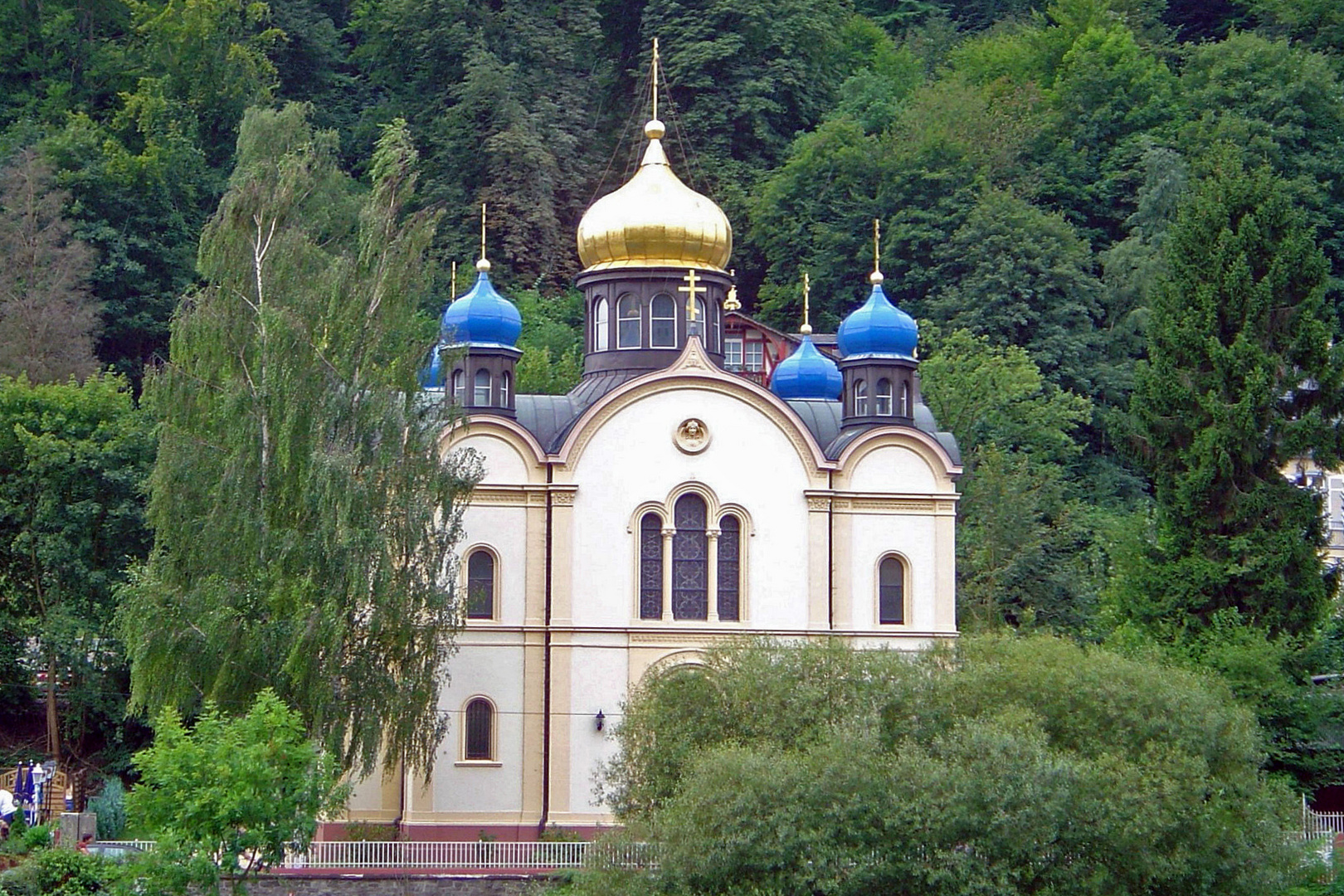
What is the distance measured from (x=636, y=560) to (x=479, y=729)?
11.0ft

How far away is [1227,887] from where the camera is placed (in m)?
26.2

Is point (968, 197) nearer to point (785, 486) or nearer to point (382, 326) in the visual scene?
point (785, 486)

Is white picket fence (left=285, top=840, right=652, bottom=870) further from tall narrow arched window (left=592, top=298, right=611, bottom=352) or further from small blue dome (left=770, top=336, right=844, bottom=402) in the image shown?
small blue dome (left=770, top=336, right=844, bottom=402)

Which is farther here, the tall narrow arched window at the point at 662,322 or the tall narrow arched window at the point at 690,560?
the tall narrow arched window at the point at 662,322

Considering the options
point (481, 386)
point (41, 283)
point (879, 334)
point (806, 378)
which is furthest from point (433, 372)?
point (41, 283)

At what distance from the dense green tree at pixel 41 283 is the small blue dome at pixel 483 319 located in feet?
A: 40.4

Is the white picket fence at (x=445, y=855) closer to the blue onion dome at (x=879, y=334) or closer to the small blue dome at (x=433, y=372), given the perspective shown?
the small blue dome at (x=433, y=372)

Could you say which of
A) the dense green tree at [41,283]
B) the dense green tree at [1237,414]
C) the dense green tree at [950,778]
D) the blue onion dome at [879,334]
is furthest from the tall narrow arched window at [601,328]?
the dense green tree at [41,283]

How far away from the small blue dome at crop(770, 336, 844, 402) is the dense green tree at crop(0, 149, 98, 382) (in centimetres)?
1487

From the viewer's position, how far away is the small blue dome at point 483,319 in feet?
119

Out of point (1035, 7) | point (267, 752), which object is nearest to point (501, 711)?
point (267, 752)

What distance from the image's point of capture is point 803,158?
57.1 metres

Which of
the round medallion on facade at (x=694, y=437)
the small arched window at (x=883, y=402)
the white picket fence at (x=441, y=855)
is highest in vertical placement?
the small arched window at (x=883, y=402)

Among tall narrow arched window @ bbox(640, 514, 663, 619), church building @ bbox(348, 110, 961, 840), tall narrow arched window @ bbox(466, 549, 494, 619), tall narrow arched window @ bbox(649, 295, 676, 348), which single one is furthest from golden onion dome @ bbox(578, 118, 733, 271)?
tall narrow arched window @ bbox(466, 549, 494, 619)
